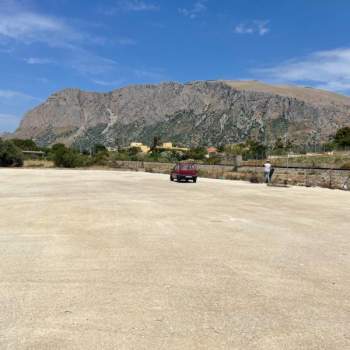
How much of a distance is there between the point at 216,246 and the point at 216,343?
16.2ft

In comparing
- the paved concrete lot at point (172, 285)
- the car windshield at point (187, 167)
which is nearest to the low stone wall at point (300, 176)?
the car windshield at point (187, 167)

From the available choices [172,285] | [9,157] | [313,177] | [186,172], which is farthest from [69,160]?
[172,285]

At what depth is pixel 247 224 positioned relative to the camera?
42.0ft

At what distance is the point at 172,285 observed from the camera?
6391 mm

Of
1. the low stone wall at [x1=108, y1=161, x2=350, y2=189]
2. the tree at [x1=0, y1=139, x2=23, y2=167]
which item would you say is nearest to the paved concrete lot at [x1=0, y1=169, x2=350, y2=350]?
the low stone wall at [x1=108, y1=161, x2=350, y2=189]

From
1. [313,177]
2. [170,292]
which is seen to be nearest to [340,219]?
[170,292]

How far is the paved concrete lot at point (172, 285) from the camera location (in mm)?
4637

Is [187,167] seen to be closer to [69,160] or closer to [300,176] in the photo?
[300,176]

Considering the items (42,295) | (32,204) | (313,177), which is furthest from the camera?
(313,177)

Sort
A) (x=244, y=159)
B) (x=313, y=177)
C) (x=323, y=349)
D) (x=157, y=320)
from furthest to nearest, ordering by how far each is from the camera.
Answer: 1. (x=244, y=159)
2. (x=313, y=177)
3. (x=157, y=320)
4. (x=323, y=349)

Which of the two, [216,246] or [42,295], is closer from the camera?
[42,295]

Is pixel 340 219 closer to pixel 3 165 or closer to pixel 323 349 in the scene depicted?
pixel 323 349

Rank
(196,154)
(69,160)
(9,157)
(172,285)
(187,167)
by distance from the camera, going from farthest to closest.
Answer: (196,154) < (9,157) < (69,160) < (187,167) < (172,285)

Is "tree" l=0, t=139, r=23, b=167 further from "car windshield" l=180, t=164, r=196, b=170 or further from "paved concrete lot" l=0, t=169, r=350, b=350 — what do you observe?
"paved concrete lot" l=0, t=169, r=350, b=350
